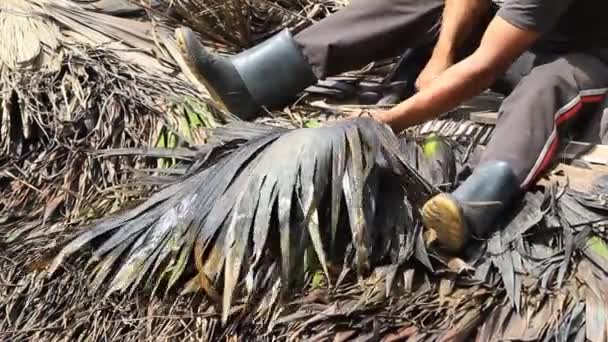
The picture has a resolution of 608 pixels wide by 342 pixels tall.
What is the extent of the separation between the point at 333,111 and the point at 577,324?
107 cm

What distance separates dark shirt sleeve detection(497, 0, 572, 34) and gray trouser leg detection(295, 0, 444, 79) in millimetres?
452

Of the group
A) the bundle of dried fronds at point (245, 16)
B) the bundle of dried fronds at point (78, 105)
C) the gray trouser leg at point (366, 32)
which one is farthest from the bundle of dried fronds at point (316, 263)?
the bundle of dried fronds at point (245, 16)

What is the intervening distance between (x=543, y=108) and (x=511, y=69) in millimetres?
324

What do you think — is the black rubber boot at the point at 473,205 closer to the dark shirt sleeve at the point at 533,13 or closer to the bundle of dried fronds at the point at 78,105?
the dark shirt sleeve at the point at 533,13

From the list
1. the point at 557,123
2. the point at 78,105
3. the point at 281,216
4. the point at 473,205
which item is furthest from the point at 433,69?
the point at 78,105

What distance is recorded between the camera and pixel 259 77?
9.89 ft

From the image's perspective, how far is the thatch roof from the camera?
230 cm

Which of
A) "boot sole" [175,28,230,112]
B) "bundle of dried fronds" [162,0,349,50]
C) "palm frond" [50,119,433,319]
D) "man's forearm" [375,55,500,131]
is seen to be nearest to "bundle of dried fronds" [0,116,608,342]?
"palm frond" [50,119,433,319]

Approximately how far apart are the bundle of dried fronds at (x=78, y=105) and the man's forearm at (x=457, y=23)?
646 millimetres

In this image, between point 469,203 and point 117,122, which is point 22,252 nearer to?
point 117,122

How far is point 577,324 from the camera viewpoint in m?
2.22

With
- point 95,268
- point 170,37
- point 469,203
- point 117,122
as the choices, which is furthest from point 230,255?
point 170,37

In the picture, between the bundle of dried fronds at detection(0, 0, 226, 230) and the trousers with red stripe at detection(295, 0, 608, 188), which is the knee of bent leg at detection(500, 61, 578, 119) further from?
the bundle of dried fronds at detection(0, 0, 226, 230)

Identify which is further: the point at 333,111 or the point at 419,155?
the point at 333,111
